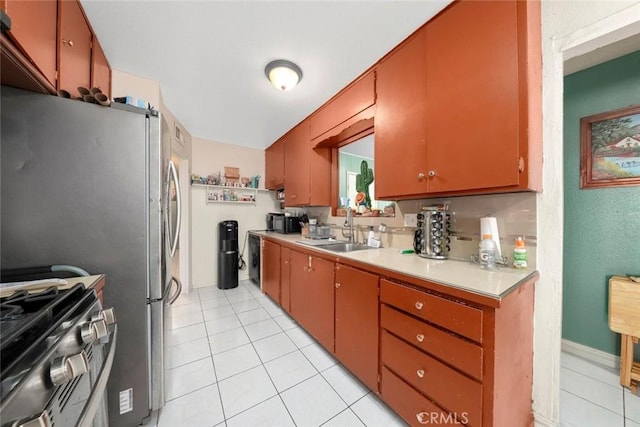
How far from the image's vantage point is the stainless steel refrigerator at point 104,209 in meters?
0.90

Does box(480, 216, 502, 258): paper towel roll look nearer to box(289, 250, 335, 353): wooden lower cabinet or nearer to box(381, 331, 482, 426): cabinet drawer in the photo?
box(381, 331, 482, 426): cabinet drawer

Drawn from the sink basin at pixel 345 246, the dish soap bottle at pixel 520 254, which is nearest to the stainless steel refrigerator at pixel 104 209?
the sink basin at pixel 345 246

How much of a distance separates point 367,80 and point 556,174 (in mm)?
1387

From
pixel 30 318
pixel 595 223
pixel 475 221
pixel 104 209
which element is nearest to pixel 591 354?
pixel 595 223

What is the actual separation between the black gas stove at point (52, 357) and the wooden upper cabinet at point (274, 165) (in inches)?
105

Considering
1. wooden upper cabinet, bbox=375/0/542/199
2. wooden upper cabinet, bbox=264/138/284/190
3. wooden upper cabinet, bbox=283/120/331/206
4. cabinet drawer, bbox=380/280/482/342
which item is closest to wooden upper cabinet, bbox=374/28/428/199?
wooden upper cabinet, bbox=375/0/542/199

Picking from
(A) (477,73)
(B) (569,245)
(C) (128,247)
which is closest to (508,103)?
(A) (477,73)

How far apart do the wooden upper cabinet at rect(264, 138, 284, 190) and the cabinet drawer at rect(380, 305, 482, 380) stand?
102 inches

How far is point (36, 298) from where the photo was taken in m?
0.68

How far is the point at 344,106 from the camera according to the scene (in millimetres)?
1995

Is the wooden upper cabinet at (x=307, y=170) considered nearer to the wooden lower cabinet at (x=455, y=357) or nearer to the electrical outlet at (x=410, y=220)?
the electrical outlet at (x=410, y=220)

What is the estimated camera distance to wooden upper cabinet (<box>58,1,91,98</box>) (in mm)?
1069

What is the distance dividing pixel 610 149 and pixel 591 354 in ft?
5.06

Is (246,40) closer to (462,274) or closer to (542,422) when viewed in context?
(462,274)
